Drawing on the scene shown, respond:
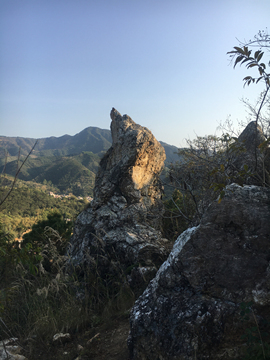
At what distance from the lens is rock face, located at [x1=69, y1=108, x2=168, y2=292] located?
438 cm

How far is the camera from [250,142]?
4.69 m

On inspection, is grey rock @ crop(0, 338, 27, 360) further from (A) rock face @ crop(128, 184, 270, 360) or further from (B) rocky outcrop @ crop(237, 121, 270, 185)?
(B) rocky outcrop @ crop(237, 121, 270, 185)

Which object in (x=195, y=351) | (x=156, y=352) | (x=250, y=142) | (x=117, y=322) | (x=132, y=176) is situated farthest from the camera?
(x=132, y=176)

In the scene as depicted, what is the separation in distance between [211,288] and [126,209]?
3.58m

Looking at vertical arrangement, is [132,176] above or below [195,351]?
above

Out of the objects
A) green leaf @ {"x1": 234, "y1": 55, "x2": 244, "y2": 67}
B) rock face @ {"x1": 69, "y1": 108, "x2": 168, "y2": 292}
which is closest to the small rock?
rock face @ {"x1": 69, "y1": 108, "x2": 168, "y2": 292}

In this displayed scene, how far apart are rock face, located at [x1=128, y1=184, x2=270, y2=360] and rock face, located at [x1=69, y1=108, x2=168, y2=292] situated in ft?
5.94

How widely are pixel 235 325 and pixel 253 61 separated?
92.0 inches

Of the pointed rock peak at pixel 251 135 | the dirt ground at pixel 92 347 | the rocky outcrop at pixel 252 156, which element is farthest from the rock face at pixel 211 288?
the pointed rock peak at pixel 251 135

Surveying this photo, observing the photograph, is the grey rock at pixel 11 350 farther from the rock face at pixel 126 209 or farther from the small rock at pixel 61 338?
the rock face at pixel 126 209

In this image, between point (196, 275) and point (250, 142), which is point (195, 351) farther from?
point (250, 142)

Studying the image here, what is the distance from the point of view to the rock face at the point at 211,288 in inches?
71.1

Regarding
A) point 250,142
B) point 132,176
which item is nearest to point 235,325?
point 250,142

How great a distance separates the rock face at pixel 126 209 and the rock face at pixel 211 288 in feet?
5.94
